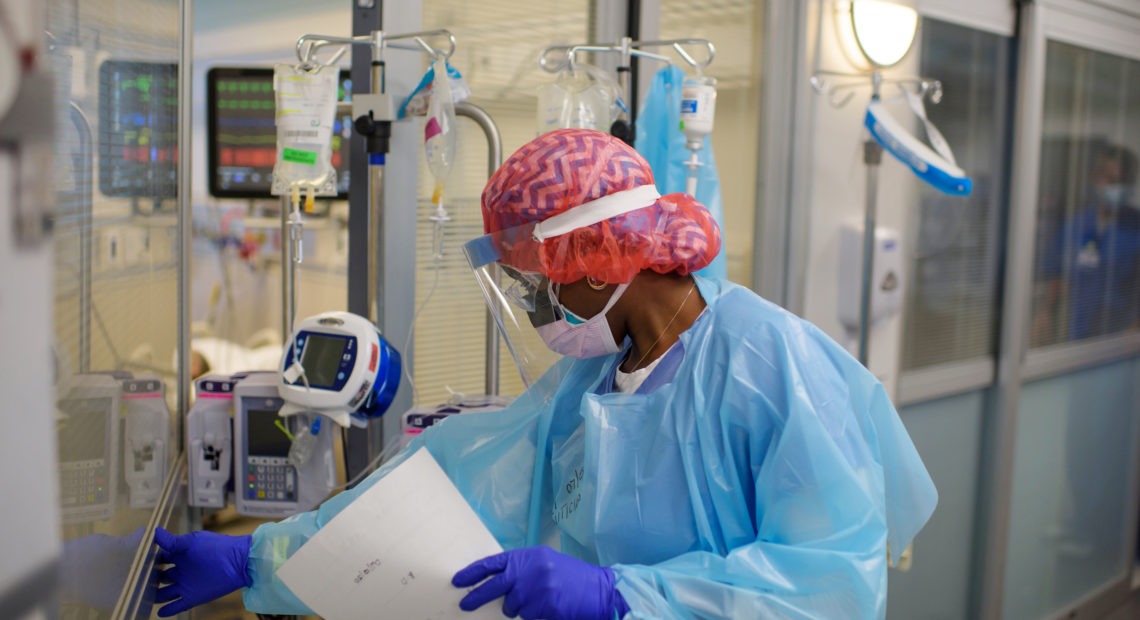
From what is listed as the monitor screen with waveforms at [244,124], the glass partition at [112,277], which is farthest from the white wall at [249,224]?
the glass partition at [112,277]

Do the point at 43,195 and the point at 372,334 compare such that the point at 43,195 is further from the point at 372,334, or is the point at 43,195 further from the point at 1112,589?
the point at 1112,589

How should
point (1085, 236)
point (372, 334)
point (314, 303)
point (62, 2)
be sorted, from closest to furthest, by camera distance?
point (62, 2), point (372, 334), point (1085, 236), point (314, 303)

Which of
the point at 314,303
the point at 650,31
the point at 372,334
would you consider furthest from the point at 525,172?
the point at 314,303

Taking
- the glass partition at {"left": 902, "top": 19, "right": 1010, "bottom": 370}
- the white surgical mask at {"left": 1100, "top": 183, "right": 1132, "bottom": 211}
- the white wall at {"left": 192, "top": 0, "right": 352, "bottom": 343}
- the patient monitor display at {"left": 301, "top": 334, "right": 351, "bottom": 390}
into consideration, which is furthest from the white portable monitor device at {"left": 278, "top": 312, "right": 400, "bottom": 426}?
the white surgical mask at {"left": 1100, "top": 183, "right": 1132, "bottom": 211}

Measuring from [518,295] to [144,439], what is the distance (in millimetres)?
583

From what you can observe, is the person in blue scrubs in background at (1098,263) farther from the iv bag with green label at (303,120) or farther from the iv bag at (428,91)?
the iv bag with green label at (303,120)

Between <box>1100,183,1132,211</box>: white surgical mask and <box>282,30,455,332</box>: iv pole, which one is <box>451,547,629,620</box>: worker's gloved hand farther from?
<box>1100,183,1132,211</box>: white surgical mask

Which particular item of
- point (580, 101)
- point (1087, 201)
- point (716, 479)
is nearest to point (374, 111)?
point (580, 101)

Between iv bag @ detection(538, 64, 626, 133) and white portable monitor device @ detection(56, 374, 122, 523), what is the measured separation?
112 cm

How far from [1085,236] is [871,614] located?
126 inches

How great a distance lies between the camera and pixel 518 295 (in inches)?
58.7

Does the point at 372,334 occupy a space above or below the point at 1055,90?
below

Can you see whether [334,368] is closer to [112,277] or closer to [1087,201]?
[112,277]

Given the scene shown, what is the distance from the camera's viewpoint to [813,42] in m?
2.85
